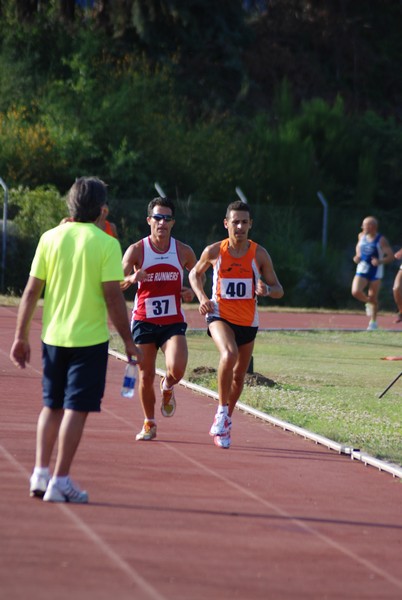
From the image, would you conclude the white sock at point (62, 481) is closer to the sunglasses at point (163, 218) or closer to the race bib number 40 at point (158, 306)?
the race bib number 40 at point (158, 306)

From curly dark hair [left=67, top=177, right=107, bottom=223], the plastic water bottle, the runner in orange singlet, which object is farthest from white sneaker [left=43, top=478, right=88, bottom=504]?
the runner in orange singlet

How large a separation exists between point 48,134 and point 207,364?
64.3 feet

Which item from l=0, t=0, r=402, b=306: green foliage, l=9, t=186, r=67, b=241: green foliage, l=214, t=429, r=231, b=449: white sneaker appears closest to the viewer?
l=214, t=429, r=231, b=449: white sneaker

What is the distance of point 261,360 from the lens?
1742cm

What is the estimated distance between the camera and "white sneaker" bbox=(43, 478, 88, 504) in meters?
7.48

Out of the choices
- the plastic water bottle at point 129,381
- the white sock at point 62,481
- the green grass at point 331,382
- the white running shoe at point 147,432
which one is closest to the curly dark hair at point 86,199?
the plastic water bottle at point 129,381

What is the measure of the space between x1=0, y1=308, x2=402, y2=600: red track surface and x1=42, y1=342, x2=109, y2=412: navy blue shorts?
24.0 inches

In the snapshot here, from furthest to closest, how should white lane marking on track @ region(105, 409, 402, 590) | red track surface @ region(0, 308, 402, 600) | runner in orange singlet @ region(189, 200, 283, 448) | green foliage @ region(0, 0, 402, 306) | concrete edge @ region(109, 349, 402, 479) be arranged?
green foliage @ region(0, 0, 402, 306), runner in orange singlet @ region(189, 200, 283, 448), concrete edge @ region(109, 349, 402, 479), white lane marking on track @ region(105, 409, 402, 590), red track surface @ region(0, 308, 402, 600)

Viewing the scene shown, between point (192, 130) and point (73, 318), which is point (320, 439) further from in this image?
point (192, 130)

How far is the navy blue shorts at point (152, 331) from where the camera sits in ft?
33.6

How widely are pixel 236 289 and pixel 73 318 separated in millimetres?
3243

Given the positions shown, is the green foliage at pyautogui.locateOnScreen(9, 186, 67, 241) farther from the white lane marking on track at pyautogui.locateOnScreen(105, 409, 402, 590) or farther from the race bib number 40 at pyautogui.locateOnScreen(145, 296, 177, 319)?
the white lane marking on track at pyautogui.locateOnScreen(105, 409, 402, 590)

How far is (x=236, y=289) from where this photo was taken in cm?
1054

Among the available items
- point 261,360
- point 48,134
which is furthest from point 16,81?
point 261,360
